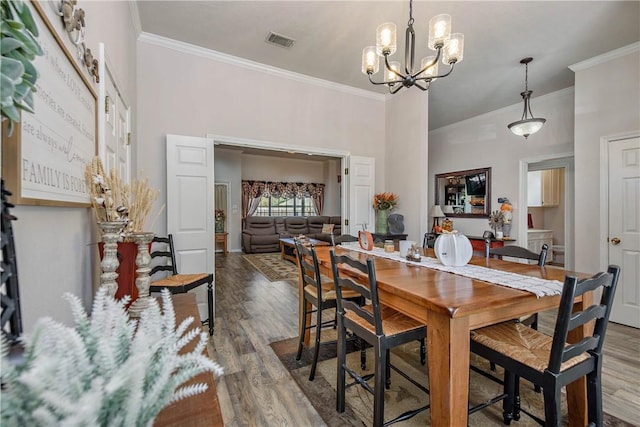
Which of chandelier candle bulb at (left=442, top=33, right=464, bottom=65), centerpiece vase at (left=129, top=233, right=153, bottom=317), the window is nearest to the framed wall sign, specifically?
centerpiece vase at (left=129, top=233, right=153, bottom=317)

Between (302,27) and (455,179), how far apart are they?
426cm

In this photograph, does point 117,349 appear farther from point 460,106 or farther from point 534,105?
point 534,105

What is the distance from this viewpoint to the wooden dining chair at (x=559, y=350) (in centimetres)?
112

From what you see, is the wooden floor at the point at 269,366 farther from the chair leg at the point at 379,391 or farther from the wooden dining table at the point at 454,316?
the wooden dining table at the point at 454,316

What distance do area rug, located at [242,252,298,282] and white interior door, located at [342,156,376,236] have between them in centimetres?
150

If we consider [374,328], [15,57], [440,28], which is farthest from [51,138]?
[440,28]

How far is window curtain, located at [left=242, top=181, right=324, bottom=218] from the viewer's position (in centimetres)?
860

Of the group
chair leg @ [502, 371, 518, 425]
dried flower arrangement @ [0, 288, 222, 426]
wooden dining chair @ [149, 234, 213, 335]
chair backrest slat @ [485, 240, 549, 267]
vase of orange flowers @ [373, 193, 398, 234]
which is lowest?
chair leg @ [502, 371, 518, 425]

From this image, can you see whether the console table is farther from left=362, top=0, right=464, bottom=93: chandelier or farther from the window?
left=362, top=0, right=464, bottom=93: chandelier

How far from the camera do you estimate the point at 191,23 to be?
2.90 m

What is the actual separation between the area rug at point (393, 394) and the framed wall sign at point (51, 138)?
5.72 ft

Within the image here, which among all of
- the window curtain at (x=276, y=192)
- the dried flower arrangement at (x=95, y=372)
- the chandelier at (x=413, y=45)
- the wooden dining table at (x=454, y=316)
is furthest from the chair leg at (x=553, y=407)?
the window curtain at (x=276, y=192)

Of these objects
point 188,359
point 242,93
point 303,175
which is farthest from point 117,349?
point 303,175

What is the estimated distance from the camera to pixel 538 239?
6.08 meters
